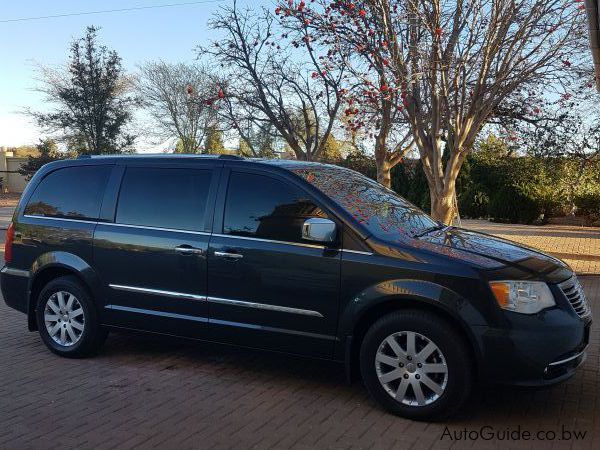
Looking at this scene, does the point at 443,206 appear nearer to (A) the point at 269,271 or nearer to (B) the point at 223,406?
(A) the point at 269,271

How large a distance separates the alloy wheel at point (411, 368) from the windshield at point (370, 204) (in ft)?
2.45

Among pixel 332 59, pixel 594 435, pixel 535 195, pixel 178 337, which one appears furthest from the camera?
pixel 535 195

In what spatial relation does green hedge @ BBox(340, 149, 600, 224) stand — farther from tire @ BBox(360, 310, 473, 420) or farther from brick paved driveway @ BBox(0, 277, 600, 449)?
tire @ BBox(360, 310, 473, 420)

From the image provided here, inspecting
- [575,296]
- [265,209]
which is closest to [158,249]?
[265,209]

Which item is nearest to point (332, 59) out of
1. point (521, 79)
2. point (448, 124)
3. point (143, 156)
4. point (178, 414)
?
point (448, 124)

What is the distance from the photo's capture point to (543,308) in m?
4.03

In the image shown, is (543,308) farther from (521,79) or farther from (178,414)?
(521,79)

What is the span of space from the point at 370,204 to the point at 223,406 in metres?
1.94

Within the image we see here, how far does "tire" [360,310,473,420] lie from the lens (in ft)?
13.2

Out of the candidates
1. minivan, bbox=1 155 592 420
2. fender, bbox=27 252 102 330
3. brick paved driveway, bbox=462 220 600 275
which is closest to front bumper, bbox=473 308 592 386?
minivan, bbox=1 155 592 420

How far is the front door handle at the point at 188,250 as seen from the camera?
487cm

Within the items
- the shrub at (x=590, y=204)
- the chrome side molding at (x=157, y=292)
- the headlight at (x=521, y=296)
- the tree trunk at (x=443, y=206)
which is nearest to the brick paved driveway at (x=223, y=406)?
the headlight at (x=521, y=296)

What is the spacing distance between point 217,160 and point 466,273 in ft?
7.42

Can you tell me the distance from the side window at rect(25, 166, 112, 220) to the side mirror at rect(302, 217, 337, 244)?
84.7 inches
